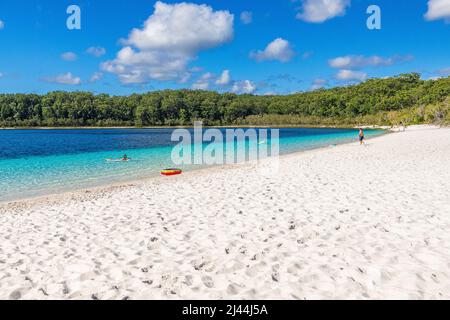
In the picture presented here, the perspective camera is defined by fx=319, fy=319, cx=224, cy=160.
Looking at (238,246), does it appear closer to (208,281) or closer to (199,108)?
(208,281)

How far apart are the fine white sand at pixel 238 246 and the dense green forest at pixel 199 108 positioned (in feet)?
423

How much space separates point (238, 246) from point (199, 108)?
17407cm

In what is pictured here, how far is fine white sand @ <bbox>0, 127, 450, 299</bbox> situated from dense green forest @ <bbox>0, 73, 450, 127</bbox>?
423 ft

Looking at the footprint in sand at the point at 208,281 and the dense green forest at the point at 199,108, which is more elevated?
the dense green forest at the point at 199,108

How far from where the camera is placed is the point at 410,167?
14914mm

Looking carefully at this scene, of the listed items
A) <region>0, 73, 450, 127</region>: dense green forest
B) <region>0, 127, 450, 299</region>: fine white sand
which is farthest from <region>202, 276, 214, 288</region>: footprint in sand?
<region>0, 73, 450, 127</region>: dense green forest

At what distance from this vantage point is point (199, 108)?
176750mm

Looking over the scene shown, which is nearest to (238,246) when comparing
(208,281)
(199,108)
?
(208,281)

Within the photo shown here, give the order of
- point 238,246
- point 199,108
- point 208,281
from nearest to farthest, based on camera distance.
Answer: point 208,281 < point 238,246 < point 199,108

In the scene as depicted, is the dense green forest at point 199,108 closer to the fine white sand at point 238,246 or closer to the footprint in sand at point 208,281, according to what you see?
the fine white sand at point 238,246

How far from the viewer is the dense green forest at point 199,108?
5723 inches

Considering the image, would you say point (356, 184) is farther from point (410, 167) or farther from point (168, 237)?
point (168, 237)

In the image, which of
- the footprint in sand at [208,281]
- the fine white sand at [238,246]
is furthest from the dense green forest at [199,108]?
the footprint in sand at [208,281]
